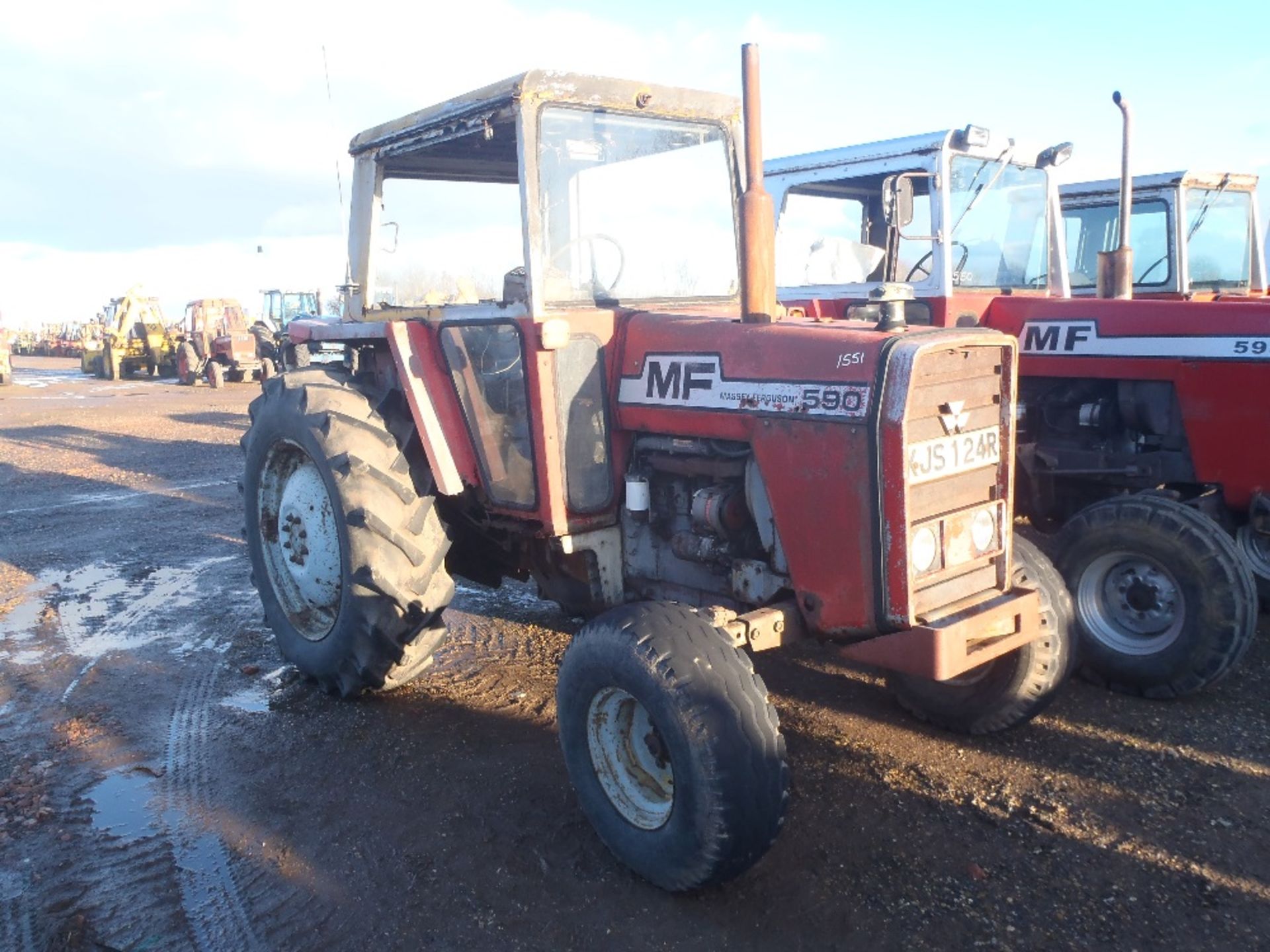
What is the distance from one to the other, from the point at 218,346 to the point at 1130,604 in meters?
22.9

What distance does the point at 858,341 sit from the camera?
116 inches

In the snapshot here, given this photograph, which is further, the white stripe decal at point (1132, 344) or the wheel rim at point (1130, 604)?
the white stripe decal at point (1132, 344)

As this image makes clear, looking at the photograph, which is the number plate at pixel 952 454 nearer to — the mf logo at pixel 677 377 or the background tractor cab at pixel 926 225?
the mf logo at pixel 677 377

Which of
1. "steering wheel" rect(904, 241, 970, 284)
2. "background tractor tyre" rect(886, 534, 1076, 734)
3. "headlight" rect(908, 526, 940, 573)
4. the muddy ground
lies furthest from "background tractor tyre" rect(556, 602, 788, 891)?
"steering wheel" rect(904, 241, 970, 284)

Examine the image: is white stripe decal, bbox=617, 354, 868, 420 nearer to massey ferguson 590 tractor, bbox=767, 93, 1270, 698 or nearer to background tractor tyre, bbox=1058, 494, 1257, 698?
massey ferguson 590 tractor, bbox=767, 93, 1270, 698

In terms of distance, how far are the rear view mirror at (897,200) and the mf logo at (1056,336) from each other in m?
1.03

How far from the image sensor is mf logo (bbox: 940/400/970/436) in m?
3.01

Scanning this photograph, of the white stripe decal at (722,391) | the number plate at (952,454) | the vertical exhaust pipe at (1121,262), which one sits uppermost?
the vertical exhaust pipe at (1121,262)

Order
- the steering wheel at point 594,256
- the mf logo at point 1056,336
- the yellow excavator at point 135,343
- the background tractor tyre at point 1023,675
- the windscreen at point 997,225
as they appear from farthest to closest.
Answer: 1. the yellow excavator at point 135,343
2. the windscreen at point 997,225
3. the mf logo at point 1056,336
4. the steering wheel at point 594,256
5. the background tractor tyre at point 1023,675

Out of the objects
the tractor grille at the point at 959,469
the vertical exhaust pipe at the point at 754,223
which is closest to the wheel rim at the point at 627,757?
the tractor grille at the point at 959,469

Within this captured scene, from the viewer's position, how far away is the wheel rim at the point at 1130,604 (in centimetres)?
433

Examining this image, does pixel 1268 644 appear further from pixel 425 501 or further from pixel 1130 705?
pixel 425 501

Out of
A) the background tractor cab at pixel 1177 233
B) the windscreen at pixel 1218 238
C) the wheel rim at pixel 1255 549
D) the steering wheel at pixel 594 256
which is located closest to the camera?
the steering wheel at pixel 594 256

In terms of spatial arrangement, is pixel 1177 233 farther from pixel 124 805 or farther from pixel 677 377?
pixel 124 805
